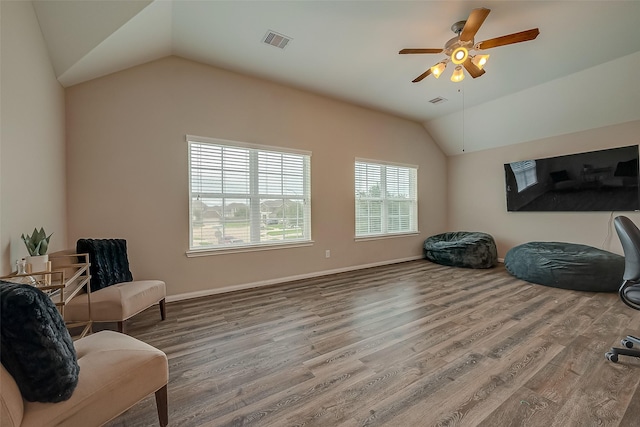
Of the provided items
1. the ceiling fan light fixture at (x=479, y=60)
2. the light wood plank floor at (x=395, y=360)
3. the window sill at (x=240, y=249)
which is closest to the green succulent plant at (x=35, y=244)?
the light wood plank floor at (x=395, y=360)

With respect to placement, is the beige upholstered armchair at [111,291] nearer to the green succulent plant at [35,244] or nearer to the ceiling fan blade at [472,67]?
the green succulent plant at [35,244]

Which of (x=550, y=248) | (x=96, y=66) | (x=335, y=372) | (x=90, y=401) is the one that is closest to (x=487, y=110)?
(x=550, y=248)

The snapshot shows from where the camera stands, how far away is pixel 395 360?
1968 mm

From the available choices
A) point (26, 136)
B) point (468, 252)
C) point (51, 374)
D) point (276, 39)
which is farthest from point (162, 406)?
point (468, 252)

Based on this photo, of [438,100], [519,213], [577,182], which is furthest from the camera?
[519,213]

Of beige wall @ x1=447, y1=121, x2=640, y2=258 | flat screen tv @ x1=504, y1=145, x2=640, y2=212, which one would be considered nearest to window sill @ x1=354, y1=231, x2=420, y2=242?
beige wall @ x1=447, y1=121, x2=640, y2=258

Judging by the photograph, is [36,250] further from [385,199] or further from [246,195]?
[385,199]

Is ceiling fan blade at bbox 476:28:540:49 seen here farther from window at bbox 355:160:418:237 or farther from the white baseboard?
the white baseboard

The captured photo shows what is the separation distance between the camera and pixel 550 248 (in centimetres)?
432

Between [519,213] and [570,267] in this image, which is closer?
[570,267]

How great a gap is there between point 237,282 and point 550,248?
201 inches

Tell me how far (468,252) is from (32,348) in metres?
5.48

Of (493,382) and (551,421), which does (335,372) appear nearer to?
(493,382)

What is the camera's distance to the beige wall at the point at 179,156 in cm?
289
